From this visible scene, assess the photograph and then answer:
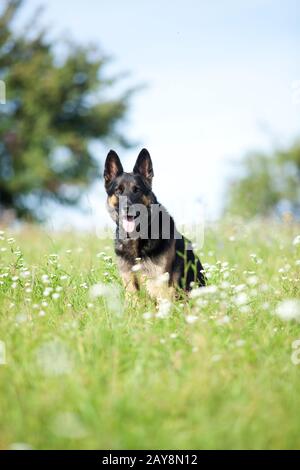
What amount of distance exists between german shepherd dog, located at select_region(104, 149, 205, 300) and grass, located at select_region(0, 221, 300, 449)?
0.39m

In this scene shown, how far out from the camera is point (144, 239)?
19.3 feet

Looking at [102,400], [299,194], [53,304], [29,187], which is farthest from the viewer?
[299,194]

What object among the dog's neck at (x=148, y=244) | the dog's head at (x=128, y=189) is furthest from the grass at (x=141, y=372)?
the dog's head at (x=128, y=189)

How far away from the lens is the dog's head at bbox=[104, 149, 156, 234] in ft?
19.4

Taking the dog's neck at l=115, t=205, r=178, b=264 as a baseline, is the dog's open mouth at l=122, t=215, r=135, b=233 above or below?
above

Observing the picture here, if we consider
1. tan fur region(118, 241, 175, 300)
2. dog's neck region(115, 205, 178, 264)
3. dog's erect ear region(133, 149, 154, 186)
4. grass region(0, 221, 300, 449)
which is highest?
dog's erect ear region(133, 149, 154, 186)

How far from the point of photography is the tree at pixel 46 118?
23719 mm

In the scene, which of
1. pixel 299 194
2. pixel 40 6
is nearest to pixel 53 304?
pixel 40 6

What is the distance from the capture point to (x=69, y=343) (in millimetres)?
4000

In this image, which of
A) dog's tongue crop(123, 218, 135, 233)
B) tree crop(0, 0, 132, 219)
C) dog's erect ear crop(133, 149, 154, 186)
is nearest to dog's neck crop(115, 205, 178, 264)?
dog's tongue crop(123, 218, 135, 233)

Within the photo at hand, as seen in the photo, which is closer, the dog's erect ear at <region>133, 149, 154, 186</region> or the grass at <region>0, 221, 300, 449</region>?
the grass at <region>0, 221, 300, 449</region>

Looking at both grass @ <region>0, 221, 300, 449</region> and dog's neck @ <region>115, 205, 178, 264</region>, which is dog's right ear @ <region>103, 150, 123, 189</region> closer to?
dog's neck @ <region>115, 205, 178, 264</region>
